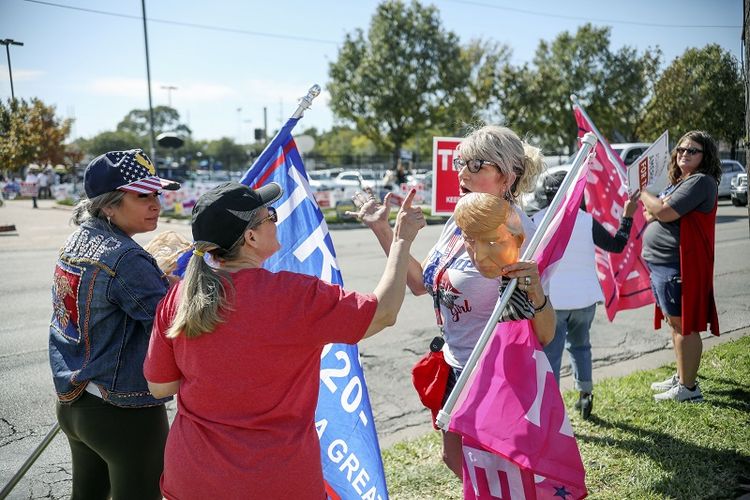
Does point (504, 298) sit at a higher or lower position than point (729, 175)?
higher

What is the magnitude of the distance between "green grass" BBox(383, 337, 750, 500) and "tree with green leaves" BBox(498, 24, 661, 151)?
2714cm

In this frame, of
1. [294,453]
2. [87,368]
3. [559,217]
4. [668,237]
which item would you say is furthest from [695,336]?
[87,368]

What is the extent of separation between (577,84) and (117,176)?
31690 mm

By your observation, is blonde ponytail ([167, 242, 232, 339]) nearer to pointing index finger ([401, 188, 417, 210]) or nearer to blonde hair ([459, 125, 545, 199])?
pointing index finger ([401, 188, 417, 210])

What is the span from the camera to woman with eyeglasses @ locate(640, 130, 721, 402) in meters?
4.11

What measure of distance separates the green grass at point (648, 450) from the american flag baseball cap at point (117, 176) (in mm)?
2111

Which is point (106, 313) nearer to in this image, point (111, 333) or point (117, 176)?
point (111, 333)

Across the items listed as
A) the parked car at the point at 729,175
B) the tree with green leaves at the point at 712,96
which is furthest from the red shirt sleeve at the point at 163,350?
the parked car at the point at 729,175

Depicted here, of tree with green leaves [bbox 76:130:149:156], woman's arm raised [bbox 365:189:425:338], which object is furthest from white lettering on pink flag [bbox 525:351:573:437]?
tree with green leaves [bbox 76:130:149:156]

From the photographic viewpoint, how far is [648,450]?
366 centimetres

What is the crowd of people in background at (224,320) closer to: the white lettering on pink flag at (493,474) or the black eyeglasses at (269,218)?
the black eyeglasses at (269,218)

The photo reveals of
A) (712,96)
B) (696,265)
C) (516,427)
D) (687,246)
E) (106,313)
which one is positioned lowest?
(516,427)

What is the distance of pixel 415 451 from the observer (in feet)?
12.5

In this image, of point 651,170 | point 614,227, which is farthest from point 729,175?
point 651,170
